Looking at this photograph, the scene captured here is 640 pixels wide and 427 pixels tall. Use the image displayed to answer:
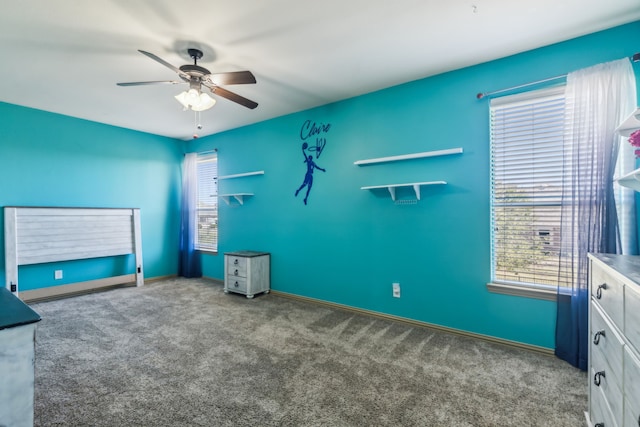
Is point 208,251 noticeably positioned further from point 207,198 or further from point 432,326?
point 432,326

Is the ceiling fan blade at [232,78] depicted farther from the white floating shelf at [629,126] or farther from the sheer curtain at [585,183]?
the sheer curtain at [585,183]

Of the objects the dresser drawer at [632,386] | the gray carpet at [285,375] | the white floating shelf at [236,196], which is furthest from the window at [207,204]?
the dresser drawer at [632,386]

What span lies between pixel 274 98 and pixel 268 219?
5.50 ft

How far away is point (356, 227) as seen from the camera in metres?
3.55

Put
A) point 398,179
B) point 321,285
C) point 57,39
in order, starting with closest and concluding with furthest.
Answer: point 57,39, point 398,179, point 321,285

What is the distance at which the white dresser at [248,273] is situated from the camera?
4055mm

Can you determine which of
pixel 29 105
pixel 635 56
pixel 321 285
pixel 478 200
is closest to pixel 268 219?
pixel 321 285

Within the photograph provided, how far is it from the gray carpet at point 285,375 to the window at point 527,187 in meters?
0.71

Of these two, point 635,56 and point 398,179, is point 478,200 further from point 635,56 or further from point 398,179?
point 635,56

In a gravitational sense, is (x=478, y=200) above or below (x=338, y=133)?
below

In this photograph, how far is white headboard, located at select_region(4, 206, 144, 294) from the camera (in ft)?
12.1

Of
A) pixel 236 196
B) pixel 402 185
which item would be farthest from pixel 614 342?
pixel 236 196

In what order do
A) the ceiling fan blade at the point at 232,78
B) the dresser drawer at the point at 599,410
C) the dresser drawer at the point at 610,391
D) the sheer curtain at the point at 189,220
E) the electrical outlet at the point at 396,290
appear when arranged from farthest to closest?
1. the sheer curtain at the point at 189,220
2. the electrical outlet at the point at 396,290
3. the ceiling fan blade at the point at 232,78
4. the dresser drawer at the point at 599,410
5. the dresser drawer at the point at 610,391

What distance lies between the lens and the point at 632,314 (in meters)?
1.08
